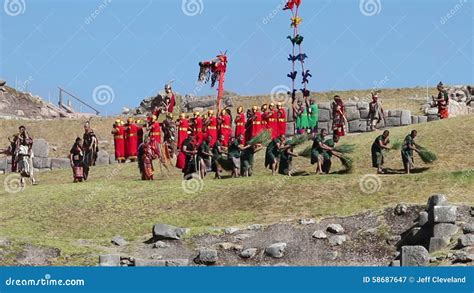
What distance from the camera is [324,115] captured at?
46844 millimetres

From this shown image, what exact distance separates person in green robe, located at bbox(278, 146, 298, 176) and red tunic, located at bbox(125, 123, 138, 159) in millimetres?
9348

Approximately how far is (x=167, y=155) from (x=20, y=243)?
1461 cm

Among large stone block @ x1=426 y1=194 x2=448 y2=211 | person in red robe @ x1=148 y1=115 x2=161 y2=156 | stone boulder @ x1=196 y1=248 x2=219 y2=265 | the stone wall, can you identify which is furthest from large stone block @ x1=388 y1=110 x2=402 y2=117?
stone boulder @ x1=196 y1=248 x2=219 y2=265

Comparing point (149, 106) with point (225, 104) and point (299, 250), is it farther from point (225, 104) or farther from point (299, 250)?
point (299, 250)

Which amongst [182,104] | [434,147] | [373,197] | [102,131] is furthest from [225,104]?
[373,197]

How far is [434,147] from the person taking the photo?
3644cm

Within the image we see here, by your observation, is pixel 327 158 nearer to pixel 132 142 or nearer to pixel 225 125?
pixel 225 125

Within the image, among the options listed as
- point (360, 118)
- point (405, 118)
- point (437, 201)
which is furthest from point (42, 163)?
point (437, 201)

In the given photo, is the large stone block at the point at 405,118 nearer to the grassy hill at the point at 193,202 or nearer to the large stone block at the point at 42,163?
the grassy hill at the point at 193,202

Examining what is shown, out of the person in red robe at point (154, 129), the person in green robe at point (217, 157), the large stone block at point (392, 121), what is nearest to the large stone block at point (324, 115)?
the large stone block at point (392, 121)

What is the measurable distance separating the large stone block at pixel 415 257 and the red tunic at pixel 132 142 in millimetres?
21194

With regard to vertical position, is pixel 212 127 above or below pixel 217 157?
above

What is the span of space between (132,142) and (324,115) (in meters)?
9.04

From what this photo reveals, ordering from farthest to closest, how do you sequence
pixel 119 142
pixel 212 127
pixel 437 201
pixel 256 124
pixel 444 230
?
pixel 119 142, pixel 256 124, pixel 212 127, pixel 437 201, pixel 444 230
